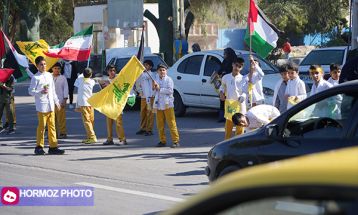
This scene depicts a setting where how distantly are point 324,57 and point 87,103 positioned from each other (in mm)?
7520

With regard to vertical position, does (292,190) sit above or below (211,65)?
above

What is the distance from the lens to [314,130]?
713cm

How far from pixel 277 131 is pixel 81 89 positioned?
26.2ft

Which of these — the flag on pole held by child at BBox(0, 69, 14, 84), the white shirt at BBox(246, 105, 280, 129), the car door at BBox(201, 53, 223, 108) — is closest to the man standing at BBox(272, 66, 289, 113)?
the white shirt at BBox(246, 105, 280, 129)

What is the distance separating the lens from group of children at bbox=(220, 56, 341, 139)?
29.8 feet

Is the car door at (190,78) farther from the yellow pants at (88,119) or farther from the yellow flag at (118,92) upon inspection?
the yellow pants at (88,119)

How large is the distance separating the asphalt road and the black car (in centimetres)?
146

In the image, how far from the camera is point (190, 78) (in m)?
18.3

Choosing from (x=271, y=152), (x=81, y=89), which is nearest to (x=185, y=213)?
(x=271, y=152)

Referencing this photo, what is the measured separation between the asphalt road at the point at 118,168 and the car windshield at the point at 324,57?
12.3 feet

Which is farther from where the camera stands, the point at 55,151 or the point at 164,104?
the point at 164,104

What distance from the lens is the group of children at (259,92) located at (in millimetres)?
9070

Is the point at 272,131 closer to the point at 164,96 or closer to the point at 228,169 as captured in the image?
the point at 228,169

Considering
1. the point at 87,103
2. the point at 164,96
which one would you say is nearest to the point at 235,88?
the point at 164,96
